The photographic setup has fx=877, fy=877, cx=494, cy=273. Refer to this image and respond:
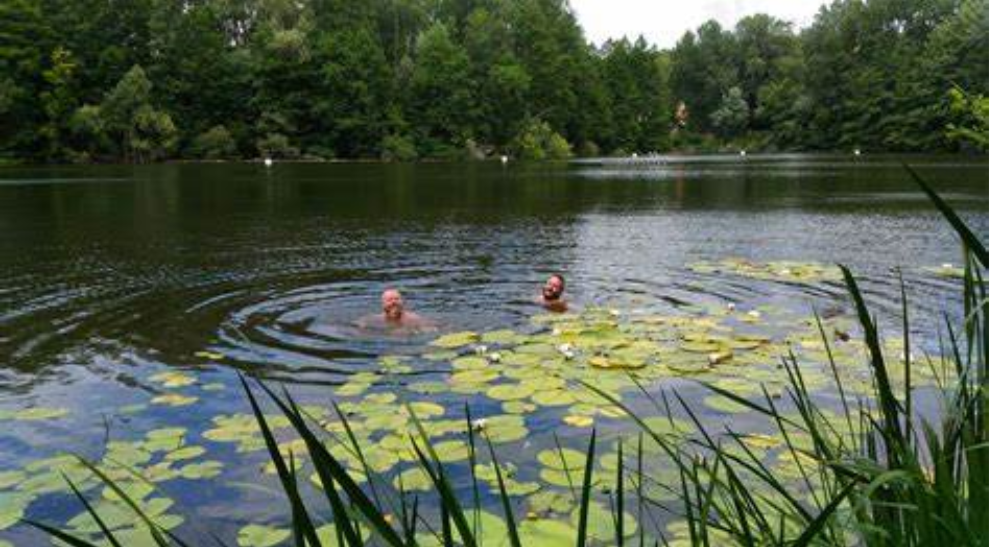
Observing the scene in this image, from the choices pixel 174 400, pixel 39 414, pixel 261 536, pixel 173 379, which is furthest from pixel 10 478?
pixel 173 379

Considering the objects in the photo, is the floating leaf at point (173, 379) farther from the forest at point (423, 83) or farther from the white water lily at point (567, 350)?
the forest at point (423, 83)

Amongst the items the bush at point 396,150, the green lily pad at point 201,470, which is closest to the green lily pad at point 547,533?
the green lily pad at point 201,470

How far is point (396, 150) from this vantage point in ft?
249

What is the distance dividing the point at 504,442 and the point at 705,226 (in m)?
18.8

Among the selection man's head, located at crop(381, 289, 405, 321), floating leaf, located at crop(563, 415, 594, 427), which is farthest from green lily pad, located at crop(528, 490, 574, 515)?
man's head, located at crop(381, 289, 405, 321)

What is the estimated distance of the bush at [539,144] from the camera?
84.2 metres

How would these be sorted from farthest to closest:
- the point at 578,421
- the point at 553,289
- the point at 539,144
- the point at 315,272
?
the point at 539,144 → the point at 315,272 → the point at 553,289 → the point at 578,421

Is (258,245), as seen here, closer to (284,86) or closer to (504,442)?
(504,442)

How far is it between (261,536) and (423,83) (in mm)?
79656

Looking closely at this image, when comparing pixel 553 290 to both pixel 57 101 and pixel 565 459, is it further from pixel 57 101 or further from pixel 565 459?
pixel 57 101

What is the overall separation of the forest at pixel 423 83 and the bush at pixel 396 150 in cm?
18

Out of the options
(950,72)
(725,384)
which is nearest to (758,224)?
(725,384)

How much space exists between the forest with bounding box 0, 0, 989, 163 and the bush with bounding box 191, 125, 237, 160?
0.58 ft

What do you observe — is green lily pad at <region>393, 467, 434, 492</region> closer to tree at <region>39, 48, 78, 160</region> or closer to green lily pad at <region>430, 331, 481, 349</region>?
green lily pad at <region>430, 331, 481, 349</region>
